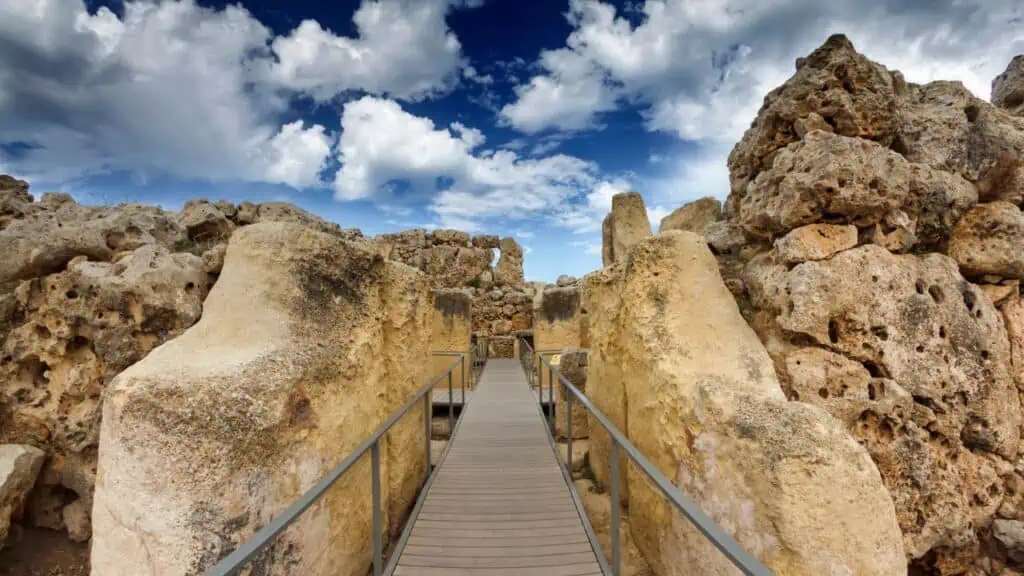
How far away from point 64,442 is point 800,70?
324 inches

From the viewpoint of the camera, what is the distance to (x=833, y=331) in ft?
11.0

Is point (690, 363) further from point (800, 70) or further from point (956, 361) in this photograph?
point (800, 70)

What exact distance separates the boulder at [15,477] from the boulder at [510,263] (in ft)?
44.3

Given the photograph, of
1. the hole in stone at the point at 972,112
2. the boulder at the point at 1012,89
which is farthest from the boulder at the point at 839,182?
the boulder at the point at 1012,89

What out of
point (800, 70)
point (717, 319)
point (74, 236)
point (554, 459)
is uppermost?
point (800, 70)

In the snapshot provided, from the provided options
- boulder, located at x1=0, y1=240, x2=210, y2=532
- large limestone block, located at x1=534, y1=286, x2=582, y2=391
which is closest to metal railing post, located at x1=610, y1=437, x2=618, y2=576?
boulder, located at x1=0, y1=240, x2=210, y2=532

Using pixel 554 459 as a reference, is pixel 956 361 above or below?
above

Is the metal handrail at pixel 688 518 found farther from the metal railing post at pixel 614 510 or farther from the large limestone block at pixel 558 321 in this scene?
A: the large limestone block at pixel 558 321

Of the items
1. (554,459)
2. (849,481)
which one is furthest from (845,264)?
(554,459)

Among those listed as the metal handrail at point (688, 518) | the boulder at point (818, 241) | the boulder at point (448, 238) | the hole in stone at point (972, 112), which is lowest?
the metal handrail at point (688, 518)

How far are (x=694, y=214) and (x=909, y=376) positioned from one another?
205 inches

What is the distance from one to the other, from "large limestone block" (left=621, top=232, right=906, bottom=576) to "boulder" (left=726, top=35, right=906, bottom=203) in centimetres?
153

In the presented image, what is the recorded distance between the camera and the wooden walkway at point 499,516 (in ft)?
10.7

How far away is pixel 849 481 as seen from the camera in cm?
240
